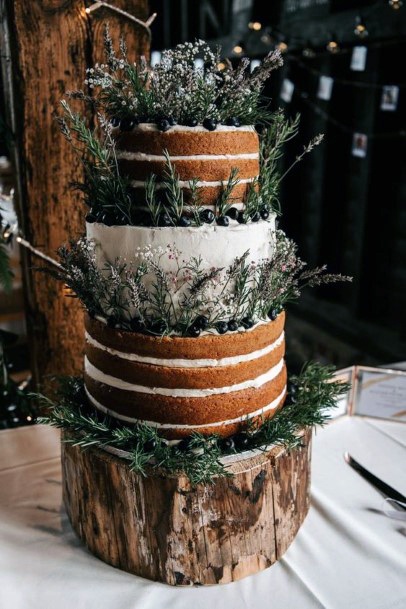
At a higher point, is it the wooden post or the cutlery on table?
the wooden post

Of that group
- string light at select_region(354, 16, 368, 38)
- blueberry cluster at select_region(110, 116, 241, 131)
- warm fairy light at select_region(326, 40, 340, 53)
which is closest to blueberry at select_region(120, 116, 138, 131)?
blueberry cluster at select_region(110, 116, 241, 131)

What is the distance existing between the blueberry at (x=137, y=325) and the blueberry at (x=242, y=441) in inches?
13.8

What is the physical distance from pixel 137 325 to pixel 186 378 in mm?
167

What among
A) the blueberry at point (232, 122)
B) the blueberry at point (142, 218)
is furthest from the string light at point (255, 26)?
the blueberry at point (142, 218)

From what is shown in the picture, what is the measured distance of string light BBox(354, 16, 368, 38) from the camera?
4.16 m

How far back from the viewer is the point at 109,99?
4.33 feet

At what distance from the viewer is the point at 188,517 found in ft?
4.26

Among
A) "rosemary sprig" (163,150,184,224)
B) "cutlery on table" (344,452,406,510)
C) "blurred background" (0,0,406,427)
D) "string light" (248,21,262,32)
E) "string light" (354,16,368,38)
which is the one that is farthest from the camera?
"blurred background" (0,0,406,427)

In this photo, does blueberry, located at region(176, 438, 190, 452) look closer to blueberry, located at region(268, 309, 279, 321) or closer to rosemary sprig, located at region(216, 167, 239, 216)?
blueberry, located at region(268, 309, 279, 321)

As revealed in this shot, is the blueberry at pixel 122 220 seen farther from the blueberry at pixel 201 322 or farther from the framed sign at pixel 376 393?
the framed sign at pixel 376 393

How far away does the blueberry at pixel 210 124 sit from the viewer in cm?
125

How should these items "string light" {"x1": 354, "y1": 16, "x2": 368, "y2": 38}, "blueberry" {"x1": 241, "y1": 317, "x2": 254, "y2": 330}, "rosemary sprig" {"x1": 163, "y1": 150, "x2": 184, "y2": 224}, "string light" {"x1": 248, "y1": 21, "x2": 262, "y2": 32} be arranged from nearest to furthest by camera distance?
1. "rosemary sprig" {"x1": 163, "y1": 150, "x2": 184, "y2": 224}
2. "blueberry" {"x1": 241, "y1": 317, "x2": 254, "y2": 330}
3. "string light" {"x1": 354, "y1": 16, "x2": 368, "y2": 38}
4. "string light" {"x1": 248, "y1": 21, "x2": 262, "y2": 32}

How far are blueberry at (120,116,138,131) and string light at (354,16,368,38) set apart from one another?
11.5ft

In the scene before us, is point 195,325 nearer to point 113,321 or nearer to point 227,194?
point 113,321
